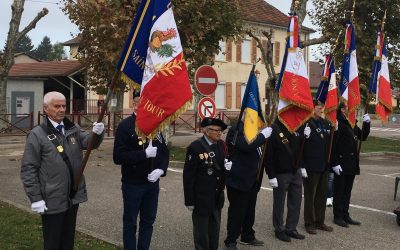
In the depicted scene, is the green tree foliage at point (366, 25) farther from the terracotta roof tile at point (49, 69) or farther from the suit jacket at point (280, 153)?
the suit jacket at point (280, 153)

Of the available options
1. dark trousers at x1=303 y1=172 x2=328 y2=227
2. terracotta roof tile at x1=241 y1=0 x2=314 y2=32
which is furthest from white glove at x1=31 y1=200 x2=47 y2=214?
terracotta roof tile at x1=241 y1=0 x2=314 y2=32

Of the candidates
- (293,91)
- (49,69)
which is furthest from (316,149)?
(49,69)

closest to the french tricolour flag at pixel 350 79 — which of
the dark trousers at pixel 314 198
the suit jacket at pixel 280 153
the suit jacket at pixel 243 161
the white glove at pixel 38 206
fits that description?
the dark trousers at pixel 314 198

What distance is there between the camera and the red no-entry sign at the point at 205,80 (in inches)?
403

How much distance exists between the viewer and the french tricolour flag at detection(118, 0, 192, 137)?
210 inches

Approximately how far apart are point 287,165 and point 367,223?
2.25 meters

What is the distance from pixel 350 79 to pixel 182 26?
24.0ft

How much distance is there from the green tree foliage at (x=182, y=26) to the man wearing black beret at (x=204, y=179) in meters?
8.86

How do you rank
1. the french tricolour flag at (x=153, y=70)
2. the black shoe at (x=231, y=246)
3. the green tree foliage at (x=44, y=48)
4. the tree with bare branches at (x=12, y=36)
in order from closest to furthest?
the french tricolour flag at (x=153, y=70), the black shoe at (x=231, y=246), the tree with bare branches at (x=12, y=36), the green tree foliage at (x=44, y=48)

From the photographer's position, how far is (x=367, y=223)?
8.42 m

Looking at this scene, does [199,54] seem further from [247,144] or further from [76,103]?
[76,103]

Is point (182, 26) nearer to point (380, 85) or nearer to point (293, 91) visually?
point (380, 85)

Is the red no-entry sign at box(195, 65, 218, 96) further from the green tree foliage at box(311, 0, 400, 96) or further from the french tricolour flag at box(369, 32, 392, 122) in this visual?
the green tree foliage at box(311, 0, 400, 96)

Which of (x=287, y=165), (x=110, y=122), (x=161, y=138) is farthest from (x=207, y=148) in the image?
(x=110, y=122)
